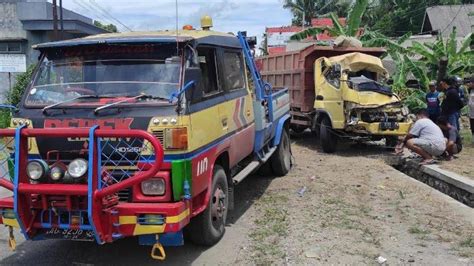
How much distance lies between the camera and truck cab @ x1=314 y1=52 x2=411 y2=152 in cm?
1168

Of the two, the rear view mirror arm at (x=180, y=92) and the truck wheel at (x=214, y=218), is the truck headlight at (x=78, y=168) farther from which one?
the truck wheel at (x=214, y=218)

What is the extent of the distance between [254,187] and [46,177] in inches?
180

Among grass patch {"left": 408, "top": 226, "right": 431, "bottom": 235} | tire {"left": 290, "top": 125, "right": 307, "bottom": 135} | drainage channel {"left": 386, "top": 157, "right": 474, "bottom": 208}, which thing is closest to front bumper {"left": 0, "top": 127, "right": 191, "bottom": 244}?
grass patch {"left": 408, "top": 226, "right": 431, "bottom": 235}

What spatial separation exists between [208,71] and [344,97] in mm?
6571

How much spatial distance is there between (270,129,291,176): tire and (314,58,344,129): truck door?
2.60m

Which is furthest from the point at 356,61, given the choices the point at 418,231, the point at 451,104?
the point at 418,231

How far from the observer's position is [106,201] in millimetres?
4449

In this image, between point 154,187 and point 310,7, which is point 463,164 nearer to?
point 154,187

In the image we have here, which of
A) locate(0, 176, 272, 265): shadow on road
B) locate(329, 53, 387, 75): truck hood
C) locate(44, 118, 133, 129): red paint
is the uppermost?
locate(329, 53, 387, 75): truck hood

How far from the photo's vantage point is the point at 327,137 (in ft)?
39.9

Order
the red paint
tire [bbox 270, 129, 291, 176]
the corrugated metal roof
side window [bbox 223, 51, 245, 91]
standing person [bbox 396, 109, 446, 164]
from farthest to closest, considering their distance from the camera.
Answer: the corrugated metal roof, standing person [bbox 396, 109, 446, 164], tire [bbox 270, 129, 291, 176], side window [bbox 223, 51, 245, 91], the red paint

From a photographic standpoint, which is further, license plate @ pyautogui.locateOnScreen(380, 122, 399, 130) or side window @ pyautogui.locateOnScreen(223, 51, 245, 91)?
license plate @ pyautogui.locateOnScreen(380, 122, 399, 130)

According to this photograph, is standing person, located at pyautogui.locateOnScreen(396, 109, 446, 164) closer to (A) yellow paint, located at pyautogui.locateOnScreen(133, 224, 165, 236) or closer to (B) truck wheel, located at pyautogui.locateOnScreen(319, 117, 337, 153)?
(B) truck wheel, located at pyautogui.locateOnScreen(319, 117, 337, 153)

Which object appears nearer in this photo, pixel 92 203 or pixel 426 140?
pixel 92 203
